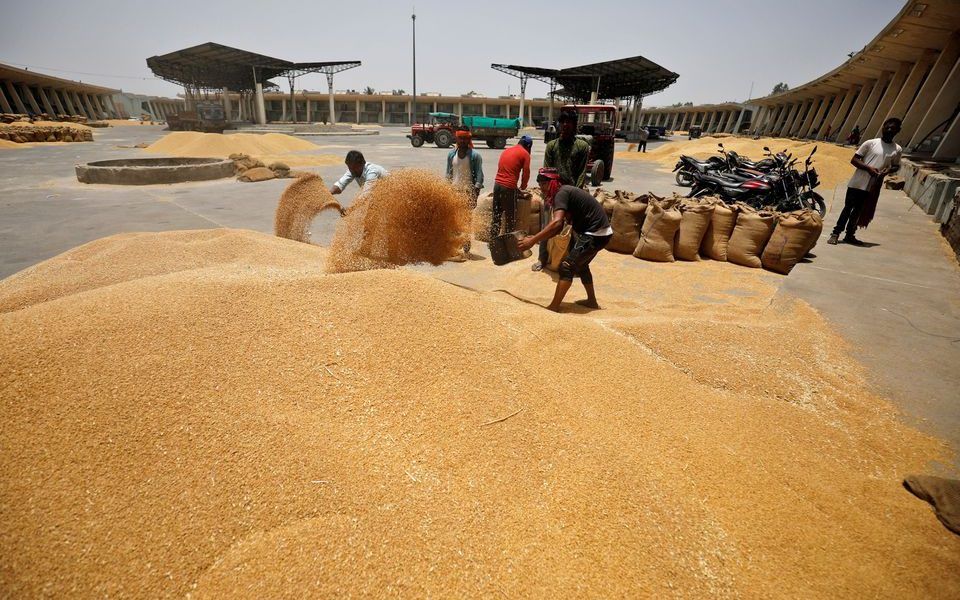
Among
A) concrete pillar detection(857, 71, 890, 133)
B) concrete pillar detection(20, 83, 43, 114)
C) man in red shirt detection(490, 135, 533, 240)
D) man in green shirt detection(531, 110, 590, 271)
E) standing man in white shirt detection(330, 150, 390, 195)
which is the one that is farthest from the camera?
concrete pillar detection(20, 83, 43, 114)

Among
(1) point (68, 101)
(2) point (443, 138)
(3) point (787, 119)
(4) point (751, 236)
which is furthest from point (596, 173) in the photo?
(1) point (68, 101)

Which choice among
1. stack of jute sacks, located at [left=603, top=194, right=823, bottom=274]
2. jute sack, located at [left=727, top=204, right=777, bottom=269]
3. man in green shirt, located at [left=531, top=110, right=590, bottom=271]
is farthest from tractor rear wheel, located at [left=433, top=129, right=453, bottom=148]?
jute sack, located at [left=727, top=204, right=777, bottom=269]

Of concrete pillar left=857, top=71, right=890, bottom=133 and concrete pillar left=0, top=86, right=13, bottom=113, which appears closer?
concrete pillar left=857, top=71, right=890, bottom=133

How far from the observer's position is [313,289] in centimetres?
241

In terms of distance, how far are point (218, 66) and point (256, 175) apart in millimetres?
33233

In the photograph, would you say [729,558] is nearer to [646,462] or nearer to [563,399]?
[646,462]

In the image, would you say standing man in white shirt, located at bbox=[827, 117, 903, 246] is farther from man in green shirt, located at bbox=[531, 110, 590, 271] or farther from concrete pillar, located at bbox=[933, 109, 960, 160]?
concrete pillar, located at bbox=[933, 109, 960, 160]

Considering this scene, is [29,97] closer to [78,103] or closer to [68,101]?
[68,101]

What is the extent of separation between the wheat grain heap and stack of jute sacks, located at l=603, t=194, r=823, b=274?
2479 mm

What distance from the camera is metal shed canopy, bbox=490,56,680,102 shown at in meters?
31.4

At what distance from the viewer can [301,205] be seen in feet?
15.2

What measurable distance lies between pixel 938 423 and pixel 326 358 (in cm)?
301

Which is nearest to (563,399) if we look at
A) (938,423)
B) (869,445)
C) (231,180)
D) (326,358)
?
(326,358)

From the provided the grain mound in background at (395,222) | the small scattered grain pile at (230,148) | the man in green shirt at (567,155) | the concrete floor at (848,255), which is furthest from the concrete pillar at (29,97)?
the man in green shirt at (567,155)
